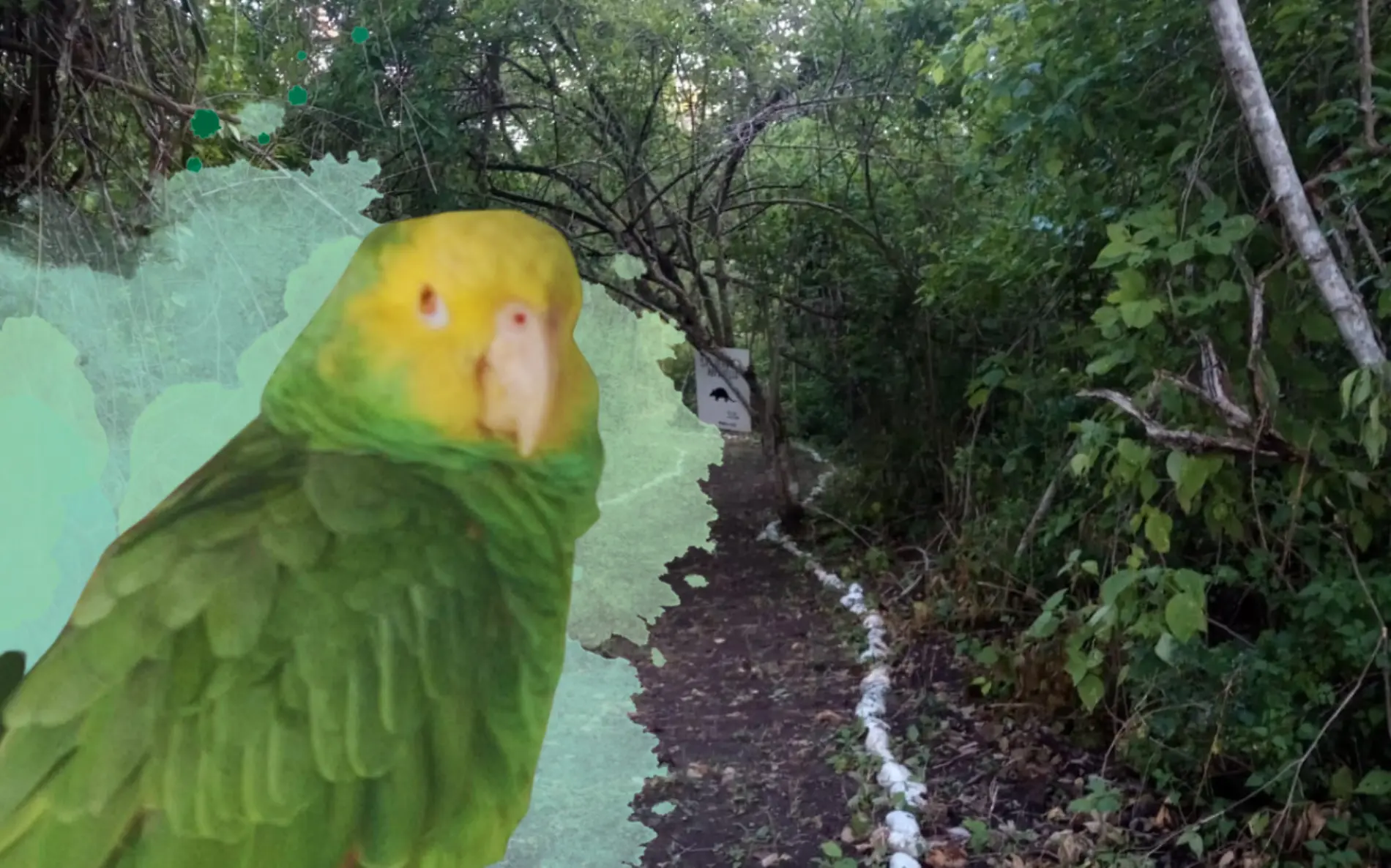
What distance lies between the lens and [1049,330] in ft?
6.53

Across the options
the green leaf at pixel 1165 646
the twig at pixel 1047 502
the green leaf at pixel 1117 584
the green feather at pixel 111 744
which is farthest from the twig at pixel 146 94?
the twig at pixel 1047 502

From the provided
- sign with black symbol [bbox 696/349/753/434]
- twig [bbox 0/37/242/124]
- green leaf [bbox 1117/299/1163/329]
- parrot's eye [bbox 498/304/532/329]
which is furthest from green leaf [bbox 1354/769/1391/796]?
twig [bbox 0/37/242/124]

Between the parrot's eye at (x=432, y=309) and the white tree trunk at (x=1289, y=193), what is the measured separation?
91 centimetres

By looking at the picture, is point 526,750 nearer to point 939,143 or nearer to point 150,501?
point 150,501

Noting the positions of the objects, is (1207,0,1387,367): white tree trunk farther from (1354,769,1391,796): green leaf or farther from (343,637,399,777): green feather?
(343,637,399,777): green feather

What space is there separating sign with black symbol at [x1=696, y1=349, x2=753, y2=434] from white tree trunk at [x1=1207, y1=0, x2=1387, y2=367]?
67 centimetres

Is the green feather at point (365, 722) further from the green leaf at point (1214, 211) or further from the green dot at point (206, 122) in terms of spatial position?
the green leaf at point (1214, 211)

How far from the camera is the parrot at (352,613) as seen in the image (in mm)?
547

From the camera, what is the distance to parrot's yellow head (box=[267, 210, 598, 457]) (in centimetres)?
63

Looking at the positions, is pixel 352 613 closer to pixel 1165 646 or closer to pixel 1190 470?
pixel 1190 470

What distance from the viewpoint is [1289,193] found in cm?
100

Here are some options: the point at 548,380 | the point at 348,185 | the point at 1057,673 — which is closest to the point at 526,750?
the point at 548,380

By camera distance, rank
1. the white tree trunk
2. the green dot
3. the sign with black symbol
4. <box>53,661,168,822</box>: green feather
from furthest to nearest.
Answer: the sign with black symbol → the white tree trunk → the green dot → <box>53,661,168,822</box>: green feather

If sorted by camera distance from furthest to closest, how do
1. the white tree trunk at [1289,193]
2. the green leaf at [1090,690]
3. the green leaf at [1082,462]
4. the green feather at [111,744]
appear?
the green leaf at [1090,690] < the green leaf at [1082,462] < the white tree trunk at [1289,193] < the green feather at [111,744]
